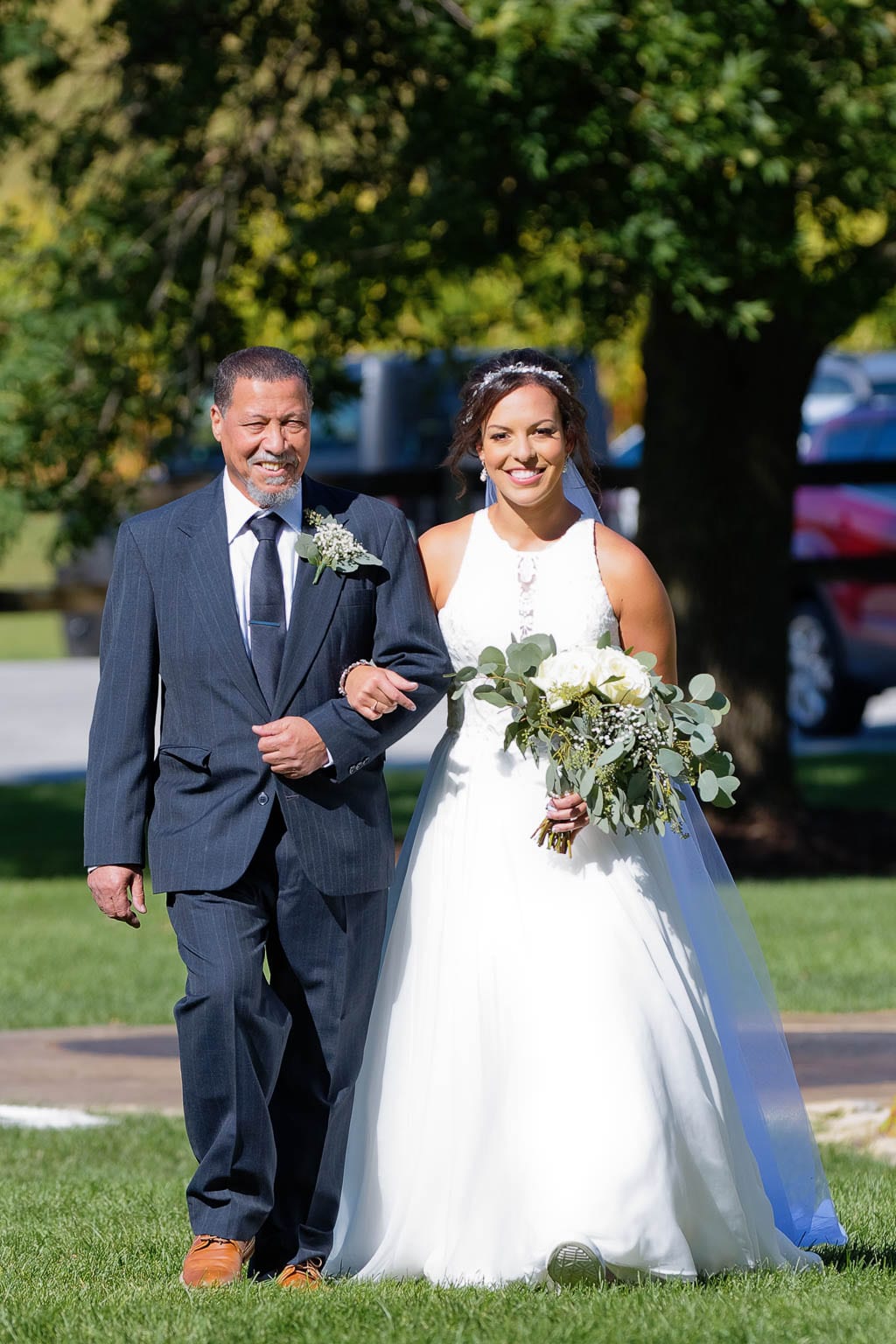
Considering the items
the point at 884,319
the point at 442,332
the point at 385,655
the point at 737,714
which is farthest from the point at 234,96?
the point at 385,655

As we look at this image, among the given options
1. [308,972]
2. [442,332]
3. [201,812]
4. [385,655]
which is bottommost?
[308,972]

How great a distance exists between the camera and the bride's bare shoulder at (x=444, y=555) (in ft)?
16.3

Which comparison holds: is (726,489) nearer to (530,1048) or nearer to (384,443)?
(530,1048)

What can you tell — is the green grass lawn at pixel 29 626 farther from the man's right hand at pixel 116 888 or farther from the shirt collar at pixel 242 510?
the man's right hand at pixel 116 888

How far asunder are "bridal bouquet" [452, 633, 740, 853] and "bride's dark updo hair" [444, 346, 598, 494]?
A: 0.55 m

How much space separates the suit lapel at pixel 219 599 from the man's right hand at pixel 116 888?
45cm

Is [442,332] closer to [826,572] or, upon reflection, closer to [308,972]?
[826,572]

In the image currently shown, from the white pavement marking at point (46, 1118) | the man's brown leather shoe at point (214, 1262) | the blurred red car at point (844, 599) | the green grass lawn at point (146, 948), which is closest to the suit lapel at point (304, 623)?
the man's brown leather shoe at point (214, 1262)

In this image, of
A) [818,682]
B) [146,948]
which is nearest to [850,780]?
[818,682]

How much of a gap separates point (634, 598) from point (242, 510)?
0.92 metres

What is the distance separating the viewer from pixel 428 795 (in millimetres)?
4898

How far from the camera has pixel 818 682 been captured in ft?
62.3

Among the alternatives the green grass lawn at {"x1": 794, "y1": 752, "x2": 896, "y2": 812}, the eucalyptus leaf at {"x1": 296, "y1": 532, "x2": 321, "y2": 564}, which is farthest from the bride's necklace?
the green grass lawn at {"x1": 794, "y1": 752, "x2": 896, "y2": 812}

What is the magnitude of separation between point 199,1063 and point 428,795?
2.72 feet
